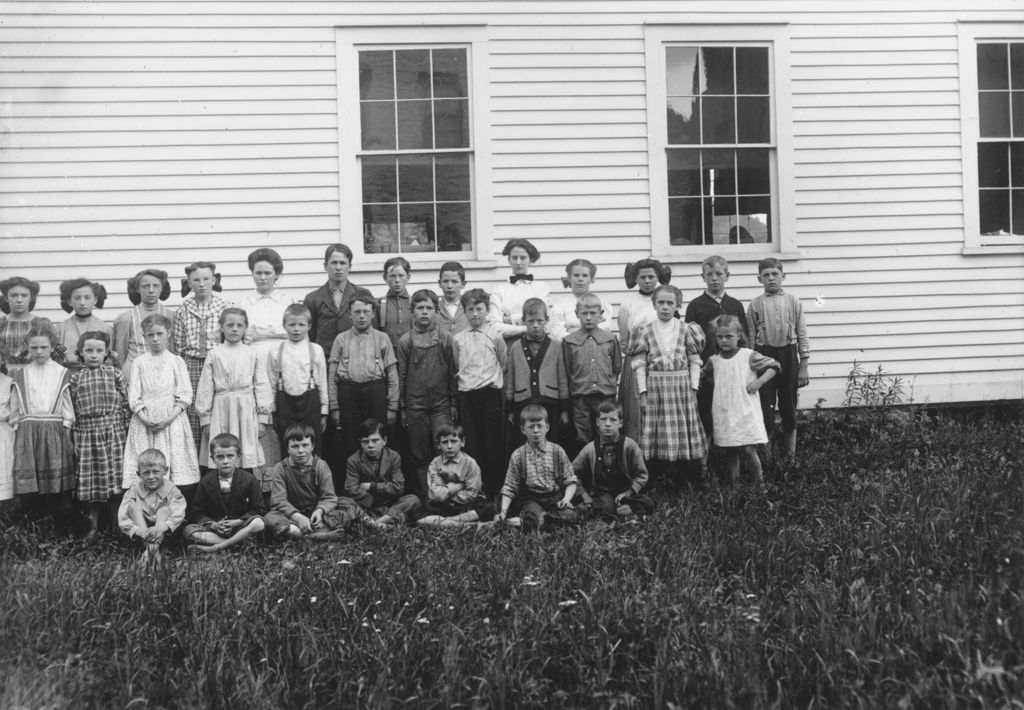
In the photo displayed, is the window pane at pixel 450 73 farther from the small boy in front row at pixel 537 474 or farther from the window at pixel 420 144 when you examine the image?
the small boy in front row at pixel 537 474

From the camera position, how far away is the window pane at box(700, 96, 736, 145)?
10039 mm

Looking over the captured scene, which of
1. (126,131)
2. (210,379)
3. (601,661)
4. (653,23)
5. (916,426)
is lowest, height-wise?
(601,661)

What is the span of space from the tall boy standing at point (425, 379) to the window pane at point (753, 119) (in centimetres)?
388

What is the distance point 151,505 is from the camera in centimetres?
701

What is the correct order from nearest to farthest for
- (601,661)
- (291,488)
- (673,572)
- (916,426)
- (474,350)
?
1. (601,661)
2. (673,572)
3. (291,488)
4. (474,350)
5. (916,426)

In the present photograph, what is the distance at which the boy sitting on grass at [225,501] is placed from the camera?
6.95m

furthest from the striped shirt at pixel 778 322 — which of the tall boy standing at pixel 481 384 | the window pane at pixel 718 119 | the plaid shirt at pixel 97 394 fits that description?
the plaid shirt at pixel 97 394

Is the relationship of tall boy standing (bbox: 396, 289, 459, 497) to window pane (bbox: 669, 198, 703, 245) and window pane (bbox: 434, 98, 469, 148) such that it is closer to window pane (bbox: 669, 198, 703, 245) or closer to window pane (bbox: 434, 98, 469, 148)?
window pane (bbox: 434, 98, 469, 148)

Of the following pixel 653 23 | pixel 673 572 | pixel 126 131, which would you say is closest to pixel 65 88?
pixel 126 131

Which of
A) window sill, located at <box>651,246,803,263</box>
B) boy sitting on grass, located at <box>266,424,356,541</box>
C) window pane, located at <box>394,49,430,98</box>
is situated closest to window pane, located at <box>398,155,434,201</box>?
window pane, located at <box>394,49,430,98</box>

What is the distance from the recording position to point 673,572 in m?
5.68

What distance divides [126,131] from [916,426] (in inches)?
301

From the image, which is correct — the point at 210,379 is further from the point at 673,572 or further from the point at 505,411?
the point at 673,572

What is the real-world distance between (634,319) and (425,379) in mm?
1748
